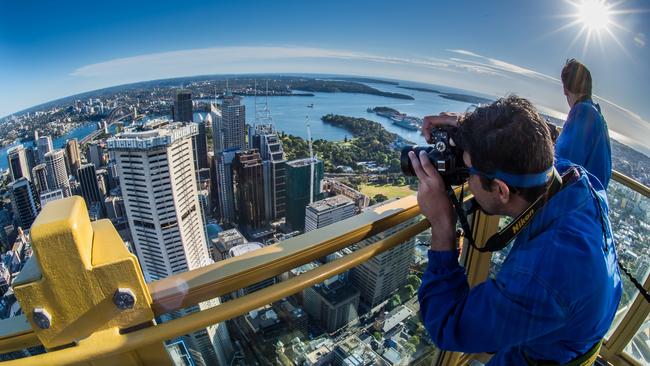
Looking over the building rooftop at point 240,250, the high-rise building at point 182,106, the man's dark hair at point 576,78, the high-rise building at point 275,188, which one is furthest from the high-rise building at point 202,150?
the man's dark hair at point 576,78

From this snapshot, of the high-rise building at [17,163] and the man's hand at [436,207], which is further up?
the man's hand at [436,207]

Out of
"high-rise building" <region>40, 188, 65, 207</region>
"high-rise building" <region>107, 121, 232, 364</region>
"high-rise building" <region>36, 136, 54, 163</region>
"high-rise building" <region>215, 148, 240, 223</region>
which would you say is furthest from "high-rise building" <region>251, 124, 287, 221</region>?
"high-rise building" <region>36, 136, 54, 163</region>

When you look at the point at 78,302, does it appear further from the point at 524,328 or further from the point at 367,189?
the point at 367,189

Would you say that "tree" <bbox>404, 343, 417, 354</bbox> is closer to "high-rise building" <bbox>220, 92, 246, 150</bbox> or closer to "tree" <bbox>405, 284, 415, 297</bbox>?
"tree" <bbox>405, 284, 415, 297</bbox>

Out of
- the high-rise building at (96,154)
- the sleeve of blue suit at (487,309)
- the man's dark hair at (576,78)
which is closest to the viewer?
the sleeve of blue suit at (487,309)

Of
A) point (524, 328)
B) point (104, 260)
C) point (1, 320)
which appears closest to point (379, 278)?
point (524, 328)

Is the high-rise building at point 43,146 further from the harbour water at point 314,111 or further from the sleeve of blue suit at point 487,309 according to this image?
the sleeve of blue suit at point 487,309
